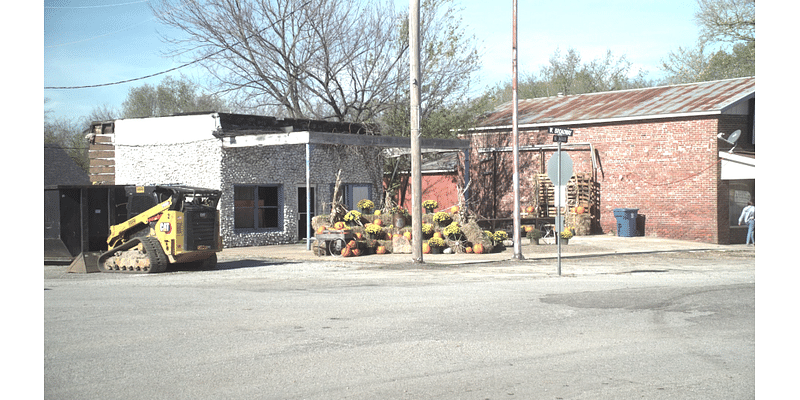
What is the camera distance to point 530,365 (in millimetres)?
7828

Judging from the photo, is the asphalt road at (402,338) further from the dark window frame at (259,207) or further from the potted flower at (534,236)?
the dark window frame at (259,207)

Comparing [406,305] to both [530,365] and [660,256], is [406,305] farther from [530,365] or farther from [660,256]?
[660,256]

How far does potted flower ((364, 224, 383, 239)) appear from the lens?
76.3 ft

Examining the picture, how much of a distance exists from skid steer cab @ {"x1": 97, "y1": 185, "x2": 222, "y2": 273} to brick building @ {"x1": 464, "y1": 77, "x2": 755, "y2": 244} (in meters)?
17.4

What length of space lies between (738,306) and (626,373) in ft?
17.3

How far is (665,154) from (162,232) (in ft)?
62.3

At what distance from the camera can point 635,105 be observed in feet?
104

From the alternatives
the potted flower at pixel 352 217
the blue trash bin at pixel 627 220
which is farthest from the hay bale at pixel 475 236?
the blue trash bin at pixel 627 220

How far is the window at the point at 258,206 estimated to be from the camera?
88.3 ft

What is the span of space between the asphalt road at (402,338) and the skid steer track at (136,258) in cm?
177

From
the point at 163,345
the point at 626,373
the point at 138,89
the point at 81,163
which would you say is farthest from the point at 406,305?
the point at 138,89

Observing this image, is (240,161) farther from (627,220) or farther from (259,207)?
(627,220)

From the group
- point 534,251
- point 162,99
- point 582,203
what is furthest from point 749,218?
point 162,99

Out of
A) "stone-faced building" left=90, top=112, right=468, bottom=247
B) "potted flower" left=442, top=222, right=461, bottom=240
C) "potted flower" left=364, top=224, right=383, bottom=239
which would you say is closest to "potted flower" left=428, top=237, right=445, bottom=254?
"potted flower" left=442, top=222, right=461, bottom=240
